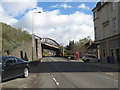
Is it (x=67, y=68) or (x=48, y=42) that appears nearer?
(x=67, y=68)

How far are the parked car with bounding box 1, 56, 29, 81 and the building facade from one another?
19.1 meters

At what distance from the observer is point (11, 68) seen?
10734 mm

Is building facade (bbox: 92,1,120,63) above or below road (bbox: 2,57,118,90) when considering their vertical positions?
above

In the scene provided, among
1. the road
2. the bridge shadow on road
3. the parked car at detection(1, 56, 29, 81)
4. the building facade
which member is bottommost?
the bridge shadow on road

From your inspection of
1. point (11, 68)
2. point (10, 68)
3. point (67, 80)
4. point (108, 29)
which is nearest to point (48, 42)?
point (108, 29)

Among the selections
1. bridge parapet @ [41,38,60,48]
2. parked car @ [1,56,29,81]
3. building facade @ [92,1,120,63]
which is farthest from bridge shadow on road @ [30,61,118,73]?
bridge parapet @ [41,38,60,48]

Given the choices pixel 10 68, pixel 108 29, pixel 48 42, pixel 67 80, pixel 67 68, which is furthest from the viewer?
pixel 48 42

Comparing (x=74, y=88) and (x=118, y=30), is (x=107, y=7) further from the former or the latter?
(x=74, y=88)

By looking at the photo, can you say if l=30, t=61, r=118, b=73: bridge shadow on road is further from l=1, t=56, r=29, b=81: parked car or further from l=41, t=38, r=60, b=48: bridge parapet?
l=41, t=38, r=60, b=48: bridge parapet

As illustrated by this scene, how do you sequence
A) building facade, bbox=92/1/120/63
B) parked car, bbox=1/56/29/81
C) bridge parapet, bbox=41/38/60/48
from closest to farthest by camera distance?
parked car, bbox=1/56/29/81
building facade, bbox=92/1/120/63
bridge parapet, bbox=41/38/60/48

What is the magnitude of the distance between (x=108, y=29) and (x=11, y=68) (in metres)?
25.3

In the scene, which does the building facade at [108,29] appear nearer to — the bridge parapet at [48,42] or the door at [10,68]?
the door at [10,68]

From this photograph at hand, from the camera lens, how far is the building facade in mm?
28938

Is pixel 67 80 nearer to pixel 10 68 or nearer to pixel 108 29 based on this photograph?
pixel 10 68
